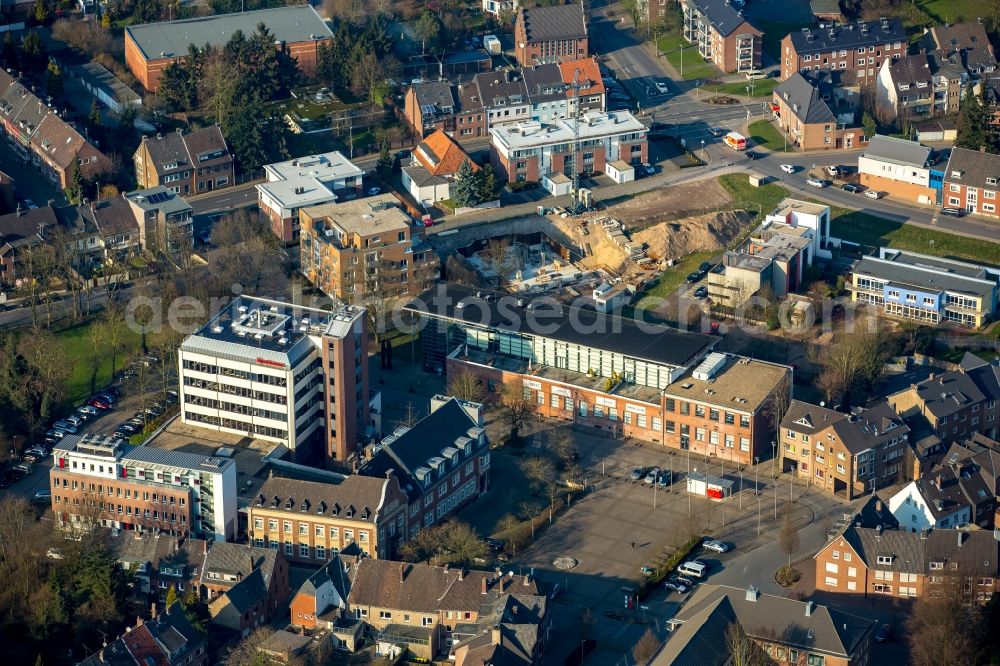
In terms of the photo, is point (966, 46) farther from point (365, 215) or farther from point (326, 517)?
point (326, 517)

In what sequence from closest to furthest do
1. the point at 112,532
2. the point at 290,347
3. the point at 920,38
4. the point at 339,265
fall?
the point at 112,532, the point at 290,347, the point at 339,265, the point at 920,38

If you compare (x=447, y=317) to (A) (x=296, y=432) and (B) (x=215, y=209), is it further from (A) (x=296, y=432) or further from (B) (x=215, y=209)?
(B) (x=215, y=209)

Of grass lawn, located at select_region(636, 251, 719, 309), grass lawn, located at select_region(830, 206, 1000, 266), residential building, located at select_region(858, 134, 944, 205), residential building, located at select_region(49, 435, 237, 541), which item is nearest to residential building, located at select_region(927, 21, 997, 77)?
residential building, located at select_region(858, 134, 944, 205)

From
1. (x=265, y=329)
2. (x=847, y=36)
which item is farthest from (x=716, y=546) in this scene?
(x=847, y=36)

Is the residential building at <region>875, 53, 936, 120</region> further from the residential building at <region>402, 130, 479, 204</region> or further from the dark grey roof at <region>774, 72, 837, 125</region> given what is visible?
the residential building at <region>402, 130, 479, 204</region>

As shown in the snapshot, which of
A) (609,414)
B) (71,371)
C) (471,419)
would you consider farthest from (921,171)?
(71,371)

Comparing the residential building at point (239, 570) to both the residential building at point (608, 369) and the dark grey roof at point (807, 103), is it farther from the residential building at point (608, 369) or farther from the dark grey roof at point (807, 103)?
the dark grey roof at point (807, 103)

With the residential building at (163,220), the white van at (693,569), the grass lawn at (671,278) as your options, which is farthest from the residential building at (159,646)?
the grass lawn at (671,278)
